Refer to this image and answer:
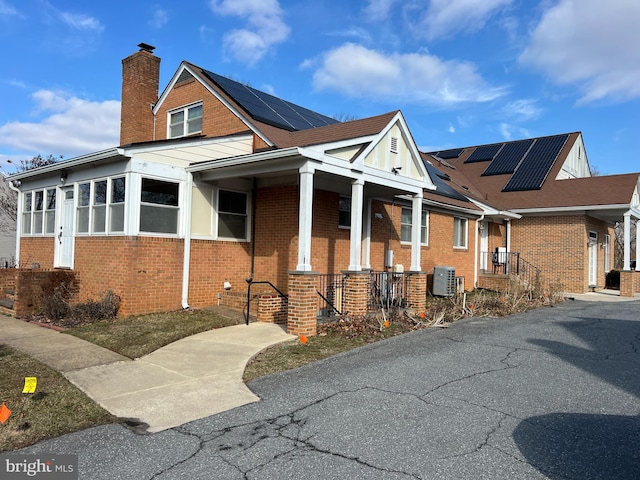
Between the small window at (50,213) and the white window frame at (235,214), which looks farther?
the small window at (50,213)

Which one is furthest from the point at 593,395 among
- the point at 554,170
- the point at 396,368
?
the point at 554,170

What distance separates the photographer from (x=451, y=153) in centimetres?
2750

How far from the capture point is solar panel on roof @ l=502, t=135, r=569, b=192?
833 inches

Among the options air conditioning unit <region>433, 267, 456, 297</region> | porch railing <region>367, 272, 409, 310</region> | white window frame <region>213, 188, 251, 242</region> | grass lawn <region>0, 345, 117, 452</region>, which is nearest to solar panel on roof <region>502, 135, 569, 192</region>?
air conditioning unit <region>433, 267, 456, 297</region>

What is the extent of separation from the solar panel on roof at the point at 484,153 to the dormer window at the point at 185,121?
16173 millimetres

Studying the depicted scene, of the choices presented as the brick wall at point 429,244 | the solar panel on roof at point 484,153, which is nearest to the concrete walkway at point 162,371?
the brick wall at point 429,244

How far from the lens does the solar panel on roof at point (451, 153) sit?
27.2 m

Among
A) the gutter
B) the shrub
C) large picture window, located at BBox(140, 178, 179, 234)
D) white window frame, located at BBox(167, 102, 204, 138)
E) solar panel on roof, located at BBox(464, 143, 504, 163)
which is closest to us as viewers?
the gutter

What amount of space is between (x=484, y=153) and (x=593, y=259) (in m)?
8.29

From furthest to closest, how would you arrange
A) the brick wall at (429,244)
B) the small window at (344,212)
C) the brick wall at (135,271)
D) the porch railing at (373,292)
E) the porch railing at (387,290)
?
the brick wall at (429,244)
the small window at (344,212)
the porch railing at (387,290)
the porch railing at (373,292)
the brick wall at (135,271)

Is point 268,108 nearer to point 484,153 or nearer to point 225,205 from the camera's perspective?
point 225,205

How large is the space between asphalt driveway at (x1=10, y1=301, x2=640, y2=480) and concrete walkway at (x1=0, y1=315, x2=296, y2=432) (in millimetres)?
343

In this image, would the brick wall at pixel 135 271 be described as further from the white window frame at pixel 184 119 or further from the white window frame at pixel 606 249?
the white window frame at pixel 606 249

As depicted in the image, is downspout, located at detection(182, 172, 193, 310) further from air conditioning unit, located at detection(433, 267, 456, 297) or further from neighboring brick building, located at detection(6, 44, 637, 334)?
air conditioning unit, located at detection(433, 267, 456, 297)
